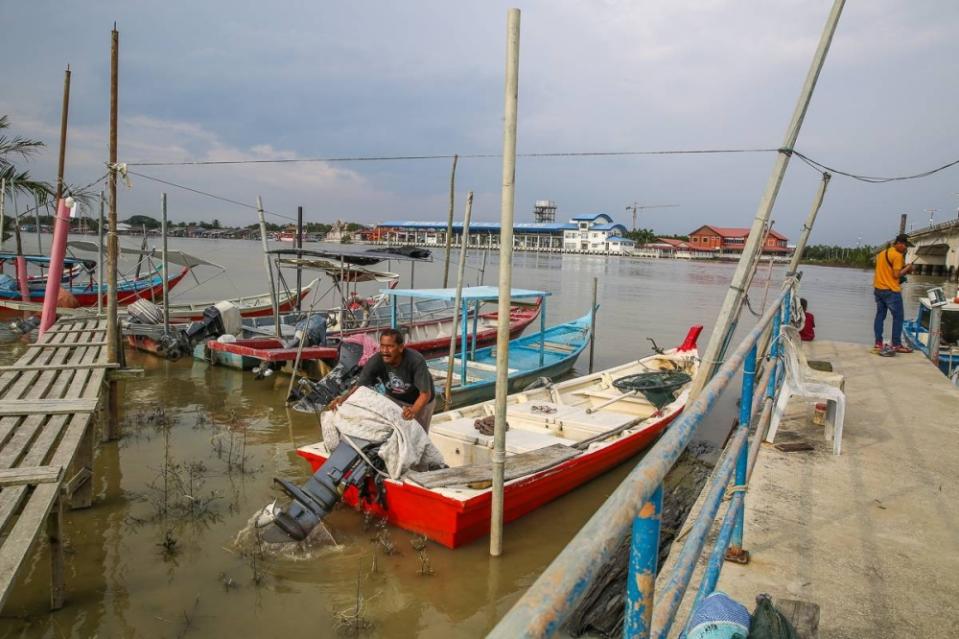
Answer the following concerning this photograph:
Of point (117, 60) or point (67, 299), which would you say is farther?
point (67, 299)

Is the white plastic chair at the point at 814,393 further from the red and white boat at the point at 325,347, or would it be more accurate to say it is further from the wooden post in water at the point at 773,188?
the red and white boat at the point at 325,347

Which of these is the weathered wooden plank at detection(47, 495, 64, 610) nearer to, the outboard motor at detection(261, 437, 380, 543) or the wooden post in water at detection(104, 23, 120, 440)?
the outboard motor at detection(261, 437, 380, 543)

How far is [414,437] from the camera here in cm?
560

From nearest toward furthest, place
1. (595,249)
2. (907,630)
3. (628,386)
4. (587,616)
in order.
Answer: (907,630)
(587,616)
(628,386)
(595,249)

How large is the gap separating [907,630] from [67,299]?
20282 mm

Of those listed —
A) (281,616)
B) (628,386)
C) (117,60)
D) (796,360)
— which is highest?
(117,60)

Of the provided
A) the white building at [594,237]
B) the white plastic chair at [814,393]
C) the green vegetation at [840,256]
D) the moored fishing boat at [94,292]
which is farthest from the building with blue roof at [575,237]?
the white plastic chair at [814,393]

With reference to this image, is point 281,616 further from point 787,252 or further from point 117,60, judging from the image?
point 787,252

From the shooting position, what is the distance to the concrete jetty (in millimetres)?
2799

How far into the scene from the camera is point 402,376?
20.0ft

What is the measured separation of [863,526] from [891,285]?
679cm

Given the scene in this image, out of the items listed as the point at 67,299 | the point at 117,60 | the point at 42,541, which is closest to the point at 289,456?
the point at 42,541

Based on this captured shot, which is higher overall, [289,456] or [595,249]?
[595,249]

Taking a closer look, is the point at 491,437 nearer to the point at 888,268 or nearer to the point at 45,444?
the point at 45,444
